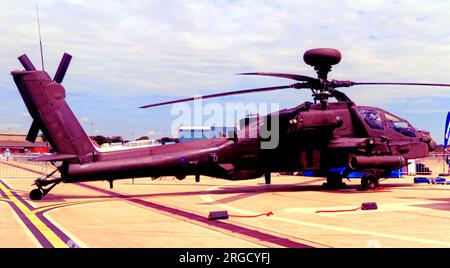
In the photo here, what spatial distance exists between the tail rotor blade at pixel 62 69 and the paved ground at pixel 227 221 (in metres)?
4.42

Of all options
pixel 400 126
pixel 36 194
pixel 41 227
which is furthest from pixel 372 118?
pixel 41 227

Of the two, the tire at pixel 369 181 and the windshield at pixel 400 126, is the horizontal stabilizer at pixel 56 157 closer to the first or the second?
the tire at pixel 369 181

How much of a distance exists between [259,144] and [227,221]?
22.5ft

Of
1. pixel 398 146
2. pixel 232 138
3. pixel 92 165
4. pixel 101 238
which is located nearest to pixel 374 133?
pixel 398 146

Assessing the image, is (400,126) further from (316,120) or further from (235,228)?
(235,228)

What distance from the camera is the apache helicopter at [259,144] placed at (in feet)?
50.7

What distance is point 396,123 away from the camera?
19.7m

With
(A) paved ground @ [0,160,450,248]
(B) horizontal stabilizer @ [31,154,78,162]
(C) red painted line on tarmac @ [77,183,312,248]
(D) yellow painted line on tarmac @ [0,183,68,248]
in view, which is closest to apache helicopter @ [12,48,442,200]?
(B) horizontal stabilizer @ [31,154,78,162]

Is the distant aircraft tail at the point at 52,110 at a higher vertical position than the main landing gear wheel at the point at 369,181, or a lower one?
higher

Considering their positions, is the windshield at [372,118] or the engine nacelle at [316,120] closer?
the engine nacelle at [316,120]

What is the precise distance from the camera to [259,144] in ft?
58.9

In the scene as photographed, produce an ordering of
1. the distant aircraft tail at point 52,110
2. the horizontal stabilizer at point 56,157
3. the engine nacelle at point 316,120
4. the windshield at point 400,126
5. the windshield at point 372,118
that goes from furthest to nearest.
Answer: the windshield at point 400,126
the windshield at point 372,118
the engine nacelle at point 316,120
the distant aircraft tail at point 52,110
the horizontal stabilizer at point 56,157

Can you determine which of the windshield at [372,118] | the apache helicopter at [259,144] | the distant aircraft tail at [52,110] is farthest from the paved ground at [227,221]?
the windshield at [372,118]
